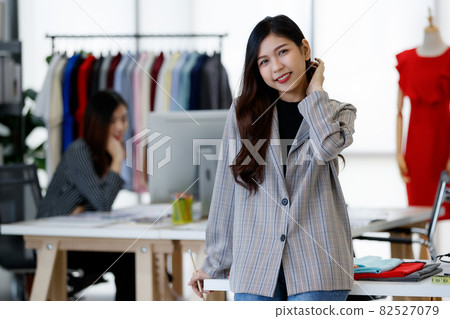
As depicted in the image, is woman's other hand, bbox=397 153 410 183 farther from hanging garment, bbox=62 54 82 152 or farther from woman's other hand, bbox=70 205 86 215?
hanging garment, bbox=62 54 82 152

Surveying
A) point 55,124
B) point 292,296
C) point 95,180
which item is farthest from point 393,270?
point 55,124

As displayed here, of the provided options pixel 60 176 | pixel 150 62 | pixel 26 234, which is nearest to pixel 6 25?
pixel 150 62

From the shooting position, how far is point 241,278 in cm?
122

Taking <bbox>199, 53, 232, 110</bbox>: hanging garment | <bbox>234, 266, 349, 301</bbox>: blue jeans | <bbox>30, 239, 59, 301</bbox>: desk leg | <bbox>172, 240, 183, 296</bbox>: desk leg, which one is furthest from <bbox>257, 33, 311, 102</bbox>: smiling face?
<bbox>199, 53, 232, 110</bbox>: hanging garment

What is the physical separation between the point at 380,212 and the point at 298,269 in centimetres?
146

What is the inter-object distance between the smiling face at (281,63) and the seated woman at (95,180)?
4.43ft

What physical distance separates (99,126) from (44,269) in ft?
2.44

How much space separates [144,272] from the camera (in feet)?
7.00

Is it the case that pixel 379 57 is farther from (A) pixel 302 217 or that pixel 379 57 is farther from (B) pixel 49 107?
(A) pixel 302 217

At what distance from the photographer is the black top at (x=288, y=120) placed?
125cm

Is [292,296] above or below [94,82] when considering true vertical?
below

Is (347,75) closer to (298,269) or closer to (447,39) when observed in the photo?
(447,39)

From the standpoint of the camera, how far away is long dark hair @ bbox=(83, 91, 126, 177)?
109 inches

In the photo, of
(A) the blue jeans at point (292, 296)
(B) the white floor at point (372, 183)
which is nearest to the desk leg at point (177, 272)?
(B) the white floor at point (372, 183)
